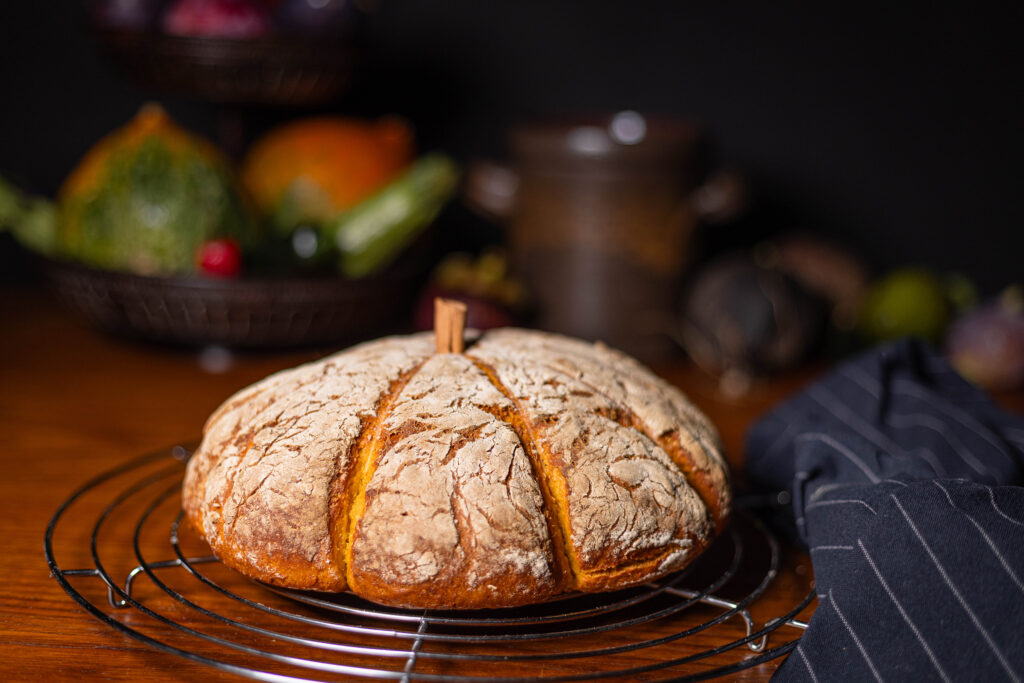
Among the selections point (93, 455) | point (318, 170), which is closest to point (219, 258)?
point (318, 170)

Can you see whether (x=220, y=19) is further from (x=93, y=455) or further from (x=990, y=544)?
(x=990, y=544)

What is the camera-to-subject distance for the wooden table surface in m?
0.75

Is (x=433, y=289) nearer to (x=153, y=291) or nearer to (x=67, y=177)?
(x=153, y=291)

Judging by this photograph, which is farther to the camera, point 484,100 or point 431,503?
point 484,100

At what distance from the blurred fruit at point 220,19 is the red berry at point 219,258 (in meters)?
0.33

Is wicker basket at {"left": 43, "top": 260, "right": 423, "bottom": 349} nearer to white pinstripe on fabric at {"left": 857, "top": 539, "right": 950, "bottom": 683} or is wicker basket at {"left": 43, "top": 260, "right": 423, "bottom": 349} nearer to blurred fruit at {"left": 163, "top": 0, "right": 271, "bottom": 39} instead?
blurred fruit at {"left": 163, "top": 0, "right": 271, "bottom": 39}

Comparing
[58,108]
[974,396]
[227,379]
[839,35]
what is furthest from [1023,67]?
[58,108]

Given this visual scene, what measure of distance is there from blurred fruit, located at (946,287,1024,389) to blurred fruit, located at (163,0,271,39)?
1.35 meters

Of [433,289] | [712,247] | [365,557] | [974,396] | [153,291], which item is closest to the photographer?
[365,557]

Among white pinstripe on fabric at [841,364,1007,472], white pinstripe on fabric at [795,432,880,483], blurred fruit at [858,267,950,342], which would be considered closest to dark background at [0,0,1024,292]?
blurred fruit at [858,267,950,342]

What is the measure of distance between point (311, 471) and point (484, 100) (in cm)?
137

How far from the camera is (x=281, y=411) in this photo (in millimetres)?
836

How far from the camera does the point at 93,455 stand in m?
1.20

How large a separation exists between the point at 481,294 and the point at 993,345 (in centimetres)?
92
